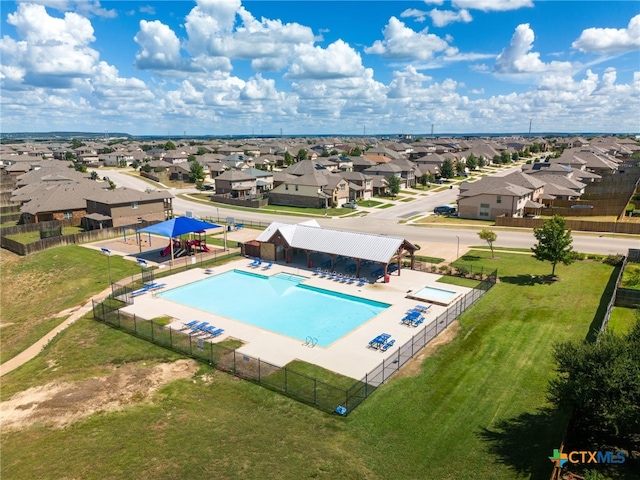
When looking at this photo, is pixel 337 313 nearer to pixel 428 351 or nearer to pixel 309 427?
pixel 428 351

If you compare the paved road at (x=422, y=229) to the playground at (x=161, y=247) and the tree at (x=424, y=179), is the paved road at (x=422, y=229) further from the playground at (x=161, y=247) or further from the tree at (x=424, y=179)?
the playground at (x=161, y=247)

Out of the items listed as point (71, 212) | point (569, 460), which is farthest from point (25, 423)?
point (71, 212)

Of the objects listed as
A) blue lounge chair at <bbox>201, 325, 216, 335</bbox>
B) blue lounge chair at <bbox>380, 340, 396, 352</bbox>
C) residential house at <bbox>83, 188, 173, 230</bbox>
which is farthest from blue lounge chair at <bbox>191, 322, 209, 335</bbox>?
residential house at <bbox>83, 188, 173, 230</bbox>

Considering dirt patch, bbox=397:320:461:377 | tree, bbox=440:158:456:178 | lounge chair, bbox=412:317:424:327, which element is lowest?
dirt patch, bbox=397:320:461:377

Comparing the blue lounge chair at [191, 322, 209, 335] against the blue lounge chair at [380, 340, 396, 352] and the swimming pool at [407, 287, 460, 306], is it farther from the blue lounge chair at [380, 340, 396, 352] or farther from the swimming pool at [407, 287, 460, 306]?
the swimming pool at [407, 287, 460, 306]

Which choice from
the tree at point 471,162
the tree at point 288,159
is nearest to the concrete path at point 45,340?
the tree at point 288,159

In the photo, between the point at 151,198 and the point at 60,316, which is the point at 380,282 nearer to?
the point at 60,316

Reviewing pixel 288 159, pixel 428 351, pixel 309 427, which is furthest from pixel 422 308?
pixel 288 159
